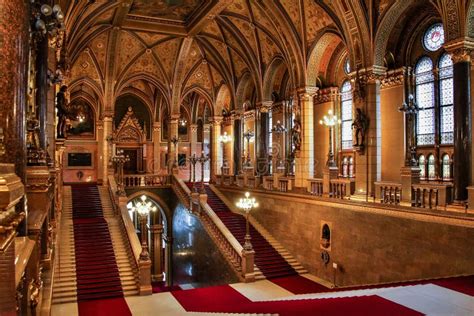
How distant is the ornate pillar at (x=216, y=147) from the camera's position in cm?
2795

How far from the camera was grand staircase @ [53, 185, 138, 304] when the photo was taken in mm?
13477

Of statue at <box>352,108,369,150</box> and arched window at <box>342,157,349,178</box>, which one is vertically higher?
statue at <box>352,108,369,150</box>

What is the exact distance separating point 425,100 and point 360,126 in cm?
331

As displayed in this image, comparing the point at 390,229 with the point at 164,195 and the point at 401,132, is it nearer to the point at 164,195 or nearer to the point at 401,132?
the point at 401,132

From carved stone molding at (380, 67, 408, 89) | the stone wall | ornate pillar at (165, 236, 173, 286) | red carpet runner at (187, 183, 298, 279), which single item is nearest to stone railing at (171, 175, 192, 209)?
red carpet runner at (187, 183, 298, 279)

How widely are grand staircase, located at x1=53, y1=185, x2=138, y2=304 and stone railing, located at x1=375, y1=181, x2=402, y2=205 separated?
849cm

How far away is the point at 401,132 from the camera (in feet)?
53.0

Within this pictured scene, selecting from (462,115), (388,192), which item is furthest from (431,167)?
(462,115)

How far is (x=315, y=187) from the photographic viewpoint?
1664 centimetres

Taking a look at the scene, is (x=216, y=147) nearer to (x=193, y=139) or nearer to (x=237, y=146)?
(x=237, y=146)

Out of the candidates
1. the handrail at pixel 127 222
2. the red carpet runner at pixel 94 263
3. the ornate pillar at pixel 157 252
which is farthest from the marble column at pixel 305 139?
the ornate pillar at pixel 157 252

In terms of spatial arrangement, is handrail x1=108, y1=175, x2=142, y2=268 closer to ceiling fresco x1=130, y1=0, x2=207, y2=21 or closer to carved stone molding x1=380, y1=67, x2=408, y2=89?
ceiling fresco x1=130, y1=0, x2=207, y2=21

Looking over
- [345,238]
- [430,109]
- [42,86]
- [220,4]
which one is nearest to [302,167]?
[345,238]

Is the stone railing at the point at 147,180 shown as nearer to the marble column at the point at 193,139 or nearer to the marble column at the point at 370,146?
the marble column at the point at 193,139
